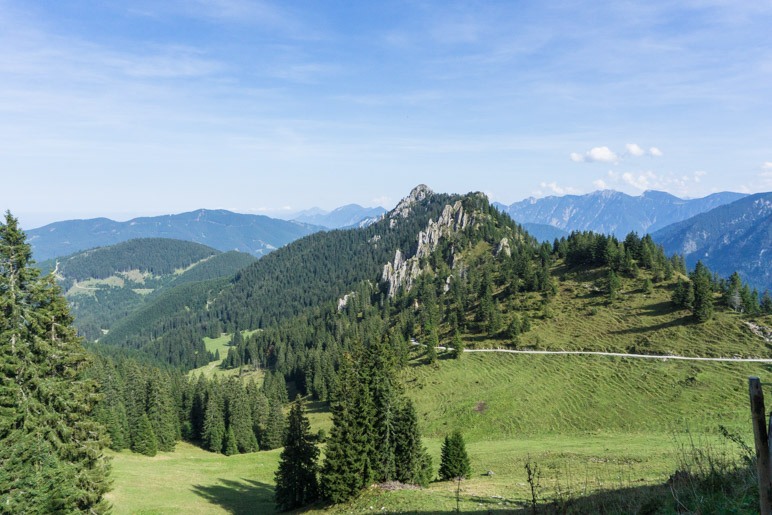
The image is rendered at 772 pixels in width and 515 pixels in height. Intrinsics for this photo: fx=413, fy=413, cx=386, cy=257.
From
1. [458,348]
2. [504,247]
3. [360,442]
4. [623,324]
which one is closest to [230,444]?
[360,442]

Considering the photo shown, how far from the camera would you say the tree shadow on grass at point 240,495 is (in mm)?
39969

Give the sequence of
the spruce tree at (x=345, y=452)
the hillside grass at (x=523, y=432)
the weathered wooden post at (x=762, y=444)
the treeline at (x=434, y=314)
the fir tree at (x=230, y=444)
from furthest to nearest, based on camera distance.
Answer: the treeline at (x=434, y=314)
the fir tree at (x=230, y=444)
the spruce tree at (x=345, y=452)
the hillside grass at (x=523, y=432)
the weathered wooden post at (x=762, y=444)

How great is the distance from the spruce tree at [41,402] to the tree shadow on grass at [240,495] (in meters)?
19.6

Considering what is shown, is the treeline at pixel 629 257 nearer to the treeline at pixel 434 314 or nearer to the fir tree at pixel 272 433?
the treeline at pixel 434 314

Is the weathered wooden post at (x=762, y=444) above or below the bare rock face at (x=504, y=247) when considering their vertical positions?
below

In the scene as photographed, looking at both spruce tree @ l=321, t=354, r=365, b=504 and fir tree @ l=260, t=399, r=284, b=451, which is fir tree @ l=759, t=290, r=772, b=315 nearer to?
spruce tree @ l=321, t=354, r=365, b=504

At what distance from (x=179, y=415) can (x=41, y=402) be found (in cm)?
7534

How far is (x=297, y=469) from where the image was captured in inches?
1454

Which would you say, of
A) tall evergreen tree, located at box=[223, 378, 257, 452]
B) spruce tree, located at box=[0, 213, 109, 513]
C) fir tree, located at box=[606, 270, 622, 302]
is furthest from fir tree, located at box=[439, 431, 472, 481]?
fir tree, located at box=[606, 270, 622, 302]

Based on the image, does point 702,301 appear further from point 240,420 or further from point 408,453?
point 240,420

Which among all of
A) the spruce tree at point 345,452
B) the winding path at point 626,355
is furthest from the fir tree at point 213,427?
the winding path at point 626,355

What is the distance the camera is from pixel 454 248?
189 metres

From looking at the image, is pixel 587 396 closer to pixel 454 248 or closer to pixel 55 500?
pixel 55 500

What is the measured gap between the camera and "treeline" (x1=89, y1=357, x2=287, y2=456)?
65625 mm
